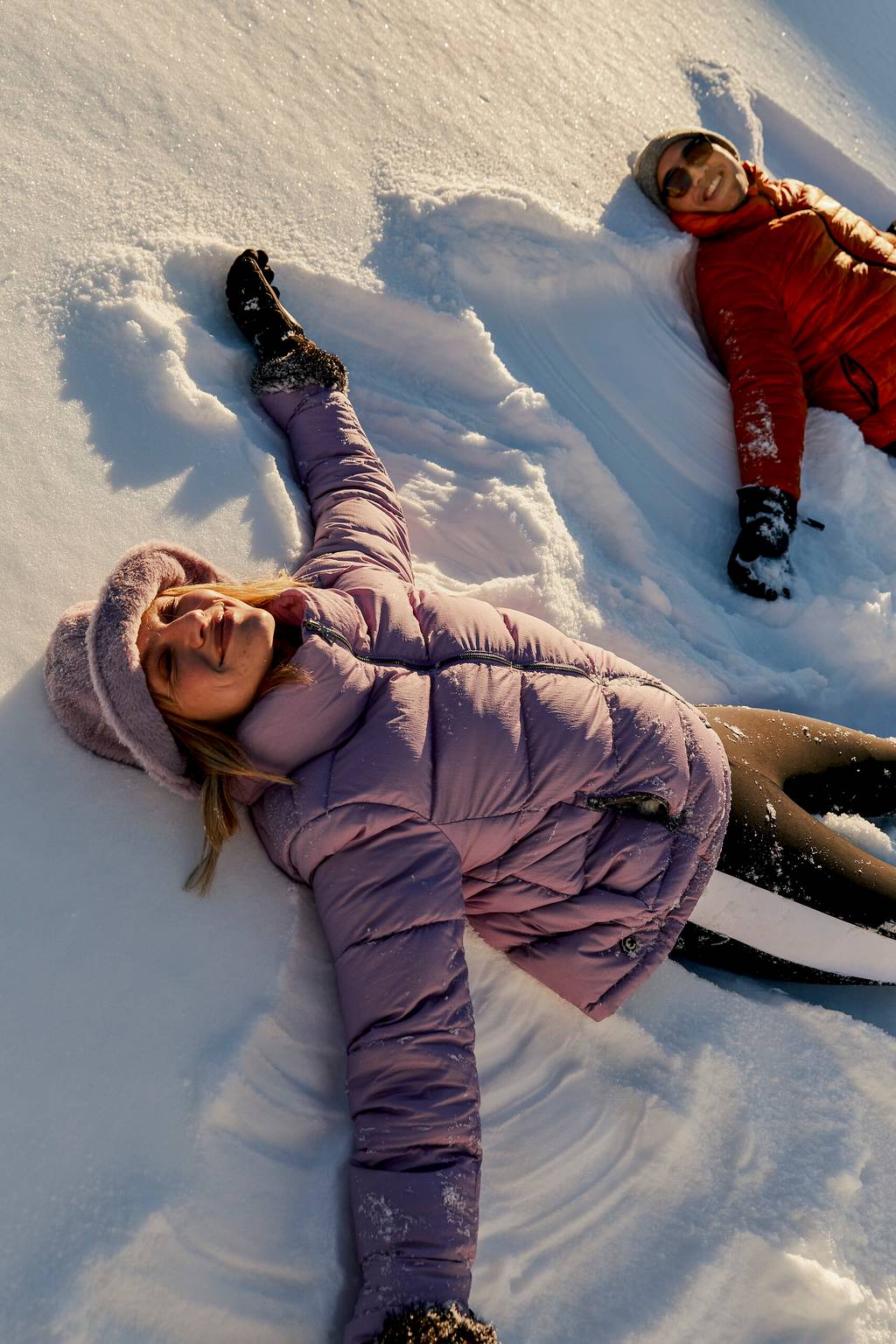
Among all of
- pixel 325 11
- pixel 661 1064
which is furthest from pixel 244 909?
pixel 325 11

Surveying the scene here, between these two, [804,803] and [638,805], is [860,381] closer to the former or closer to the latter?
[804,803]

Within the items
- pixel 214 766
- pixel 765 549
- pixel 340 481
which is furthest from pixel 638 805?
pixel 765 549

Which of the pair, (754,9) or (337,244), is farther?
(754,9)

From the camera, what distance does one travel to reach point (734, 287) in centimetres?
316

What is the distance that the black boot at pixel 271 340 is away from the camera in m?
2.44

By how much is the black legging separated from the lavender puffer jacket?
0.27 feet

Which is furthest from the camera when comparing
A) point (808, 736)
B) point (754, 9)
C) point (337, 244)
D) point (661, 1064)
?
point (754, 9)

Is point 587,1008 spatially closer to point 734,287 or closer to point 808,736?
point 808,736

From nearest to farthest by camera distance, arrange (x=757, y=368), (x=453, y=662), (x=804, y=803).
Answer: (x=453, y=662)
(x=804, y=803)
(x=757, y=368)

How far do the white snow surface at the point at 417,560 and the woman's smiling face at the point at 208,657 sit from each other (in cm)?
24

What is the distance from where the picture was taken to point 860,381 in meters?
3.12

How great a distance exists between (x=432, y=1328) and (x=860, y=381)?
279 centimetres

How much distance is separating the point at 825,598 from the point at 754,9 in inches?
108

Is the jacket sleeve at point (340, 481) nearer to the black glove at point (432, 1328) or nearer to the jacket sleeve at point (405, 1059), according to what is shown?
the jacket sleeve at point (405, 1059)
